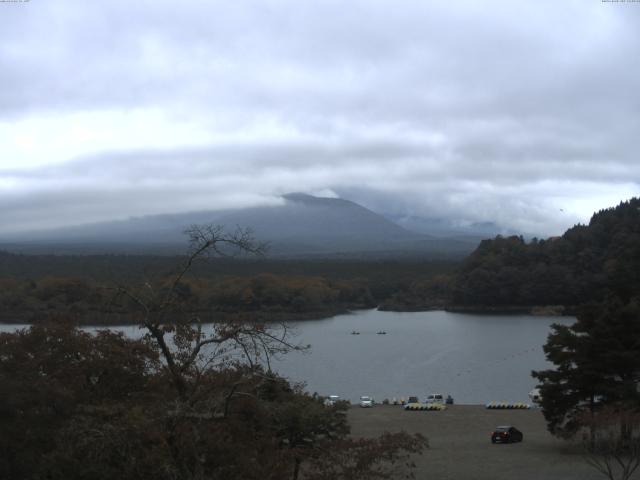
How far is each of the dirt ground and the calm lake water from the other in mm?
3683

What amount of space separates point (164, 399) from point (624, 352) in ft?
33.5

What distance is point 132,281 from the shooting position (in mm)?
6441

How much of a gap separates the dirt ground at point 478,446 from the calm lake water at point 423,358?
12.1ft

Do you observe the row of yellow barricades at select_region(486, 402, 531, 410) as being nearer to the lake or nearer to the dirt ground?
the dirt ground

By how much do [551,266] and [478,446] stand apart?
4817 centimetres

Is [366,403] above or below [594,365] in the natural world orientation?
below

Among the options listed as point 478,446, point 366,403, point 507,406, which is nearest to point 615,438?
point 478,446

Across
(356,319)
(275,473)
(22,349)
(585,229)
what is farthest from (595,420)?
(585,229)

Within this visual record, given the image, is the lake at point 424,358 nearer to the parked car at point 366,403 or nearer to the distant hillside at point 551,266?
the parked car at point 366,403

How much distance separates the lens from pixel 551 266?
203 feet

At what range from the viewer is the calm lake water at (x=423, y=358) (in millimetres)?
28141

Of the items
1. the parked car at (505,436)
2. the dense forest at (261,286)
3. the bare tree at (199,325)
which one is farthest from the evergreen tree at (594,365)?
the dense forest at (261,286)

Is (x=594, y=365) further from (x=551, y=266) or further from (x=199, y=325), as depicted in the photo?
(x=551, y=266)

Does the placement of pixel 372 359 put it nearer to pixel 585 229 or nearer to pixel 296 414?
pixel 296 414
